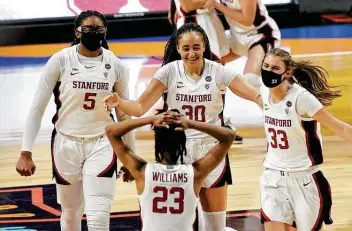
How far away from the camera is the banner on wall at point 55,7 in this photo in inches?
648

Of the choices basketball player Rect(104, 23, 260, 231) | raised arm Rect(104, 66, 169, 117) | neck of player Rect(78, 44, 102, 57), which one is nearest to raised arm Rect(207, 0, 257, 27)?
basketball player Rect(104, 23, 260, 231)

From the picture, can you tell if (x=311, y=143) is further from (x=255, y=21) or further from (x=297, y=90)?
(x=255, y=21)

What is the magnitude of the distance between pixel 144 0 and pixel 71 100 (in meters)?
10.2

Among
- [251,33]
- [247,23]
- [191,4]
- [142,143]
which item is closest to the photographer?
[191,4]

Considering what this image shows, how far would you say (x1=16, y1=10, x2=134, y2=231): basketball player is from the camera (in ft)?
22.5

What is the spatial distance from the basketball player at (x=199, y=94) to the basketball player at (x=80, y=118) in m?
0.25

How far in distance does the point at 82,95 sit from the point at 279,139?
133cm

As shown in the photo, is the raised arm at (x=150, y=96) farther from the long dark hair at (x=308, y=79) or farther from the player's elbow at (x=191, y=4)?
the player's elbow at (x=191, y=4)

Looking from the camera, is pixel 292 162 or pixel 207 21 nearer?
pixel 292 162

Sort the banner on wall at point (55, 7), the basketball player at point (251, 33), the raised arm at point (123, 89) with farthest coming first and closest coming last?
the banner on wall at point (55, 7)
the basketball player at point (251, 33)
the raised arm at point (123, 89)

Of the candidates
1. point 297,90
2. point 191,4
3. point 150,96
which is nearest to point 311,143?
point 297,90

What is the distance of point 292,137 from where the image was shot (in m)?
6.83

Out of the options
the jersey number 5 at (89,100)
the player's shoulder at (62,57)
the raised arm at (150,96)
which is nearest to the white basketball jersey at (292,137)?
the raised arm at (150,96)

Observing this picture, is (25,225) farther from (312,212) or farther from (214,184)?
(312,212)
